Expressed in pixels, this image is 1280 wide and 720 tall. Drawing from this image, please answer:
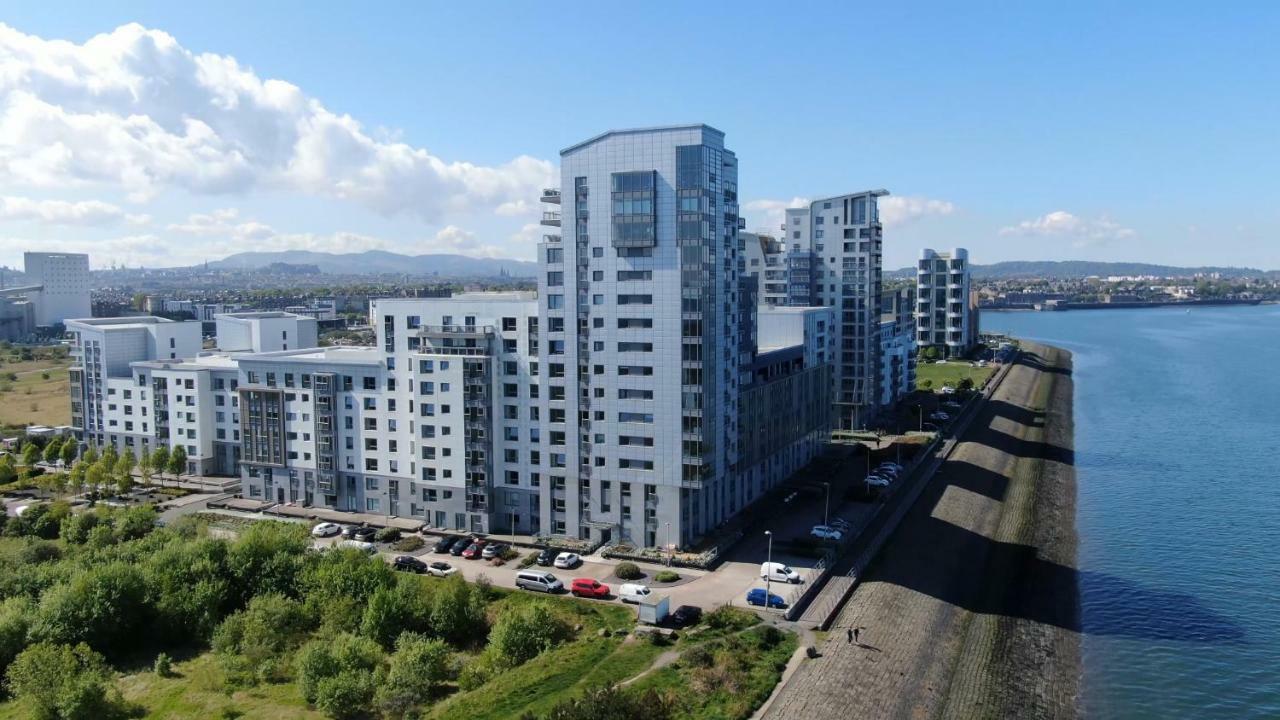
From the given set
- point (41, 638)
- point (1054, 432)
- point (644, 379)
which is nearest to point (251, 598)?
point (41, 638)

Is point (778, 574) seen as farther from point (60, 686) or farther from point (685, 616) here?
point (60, 686)

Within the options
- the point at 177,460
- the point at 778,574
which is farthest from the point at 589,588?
the point at 177,460

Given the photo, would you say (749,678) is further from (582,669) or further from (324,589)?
(324,589)

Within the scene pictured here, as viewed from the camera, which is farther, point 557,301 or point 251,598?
point 557,301

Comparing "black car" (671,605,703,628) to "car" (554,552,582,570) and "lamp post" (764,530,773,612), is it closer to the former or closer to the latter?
"lamp post" (764,530,773,612)

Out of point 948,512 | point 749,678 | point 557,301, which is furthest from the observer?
point 948,512

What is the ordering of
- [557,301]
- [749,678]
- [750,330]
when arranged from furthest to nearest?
1. [750,330]
2. [557,301]
3. [749,678]
